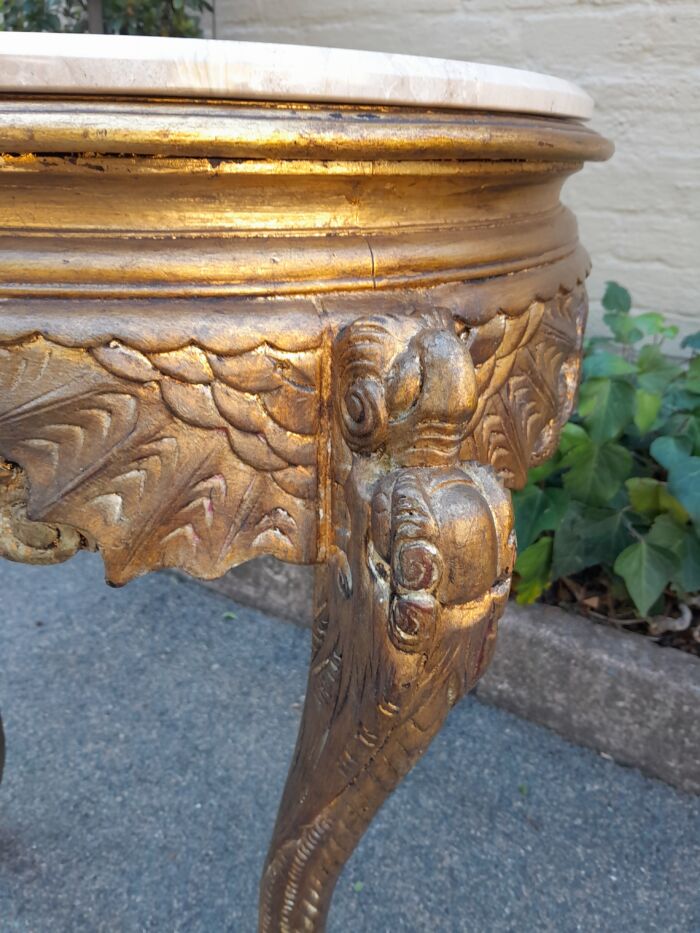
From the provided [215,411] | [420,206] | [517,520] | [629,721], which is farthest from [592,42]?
[215,411]

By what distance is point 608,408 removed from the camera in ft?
3.64

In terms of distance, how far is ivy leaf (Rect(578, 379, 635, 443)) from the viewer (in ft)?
3.62

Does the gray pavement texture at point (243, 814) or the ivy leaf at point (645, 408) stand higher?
the ivy leaf at point (645, 408)

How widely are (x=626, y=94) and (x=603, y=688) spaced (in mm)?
1000

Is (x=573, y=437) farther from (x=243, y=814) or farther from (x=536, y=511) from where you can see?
(x=243, y=814)

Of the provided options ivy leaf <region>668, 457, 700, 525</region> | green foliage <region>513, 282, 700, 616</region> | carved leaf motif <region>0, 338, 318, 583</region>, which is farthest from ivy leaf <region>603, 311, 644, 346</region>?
carved leaf motif <region>0, 338, 318, 583</region>

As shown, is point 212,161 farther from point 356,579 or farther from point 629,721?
point 629,721

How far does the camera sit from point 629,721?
1094mm

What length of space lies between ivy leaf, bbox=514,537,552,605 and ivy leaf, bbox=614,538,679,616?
0.41ft

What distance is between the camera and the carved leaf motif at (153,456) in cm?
38

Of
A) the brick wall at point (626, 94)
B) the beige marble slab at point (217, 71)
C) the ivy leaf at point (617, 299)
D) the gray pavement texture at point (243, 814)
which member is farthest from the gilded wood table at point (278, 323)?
the brick wall at point (626, 94)

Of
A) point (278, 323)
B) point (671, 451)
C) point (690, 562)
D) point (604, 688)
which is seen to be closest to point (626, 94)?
point (671, 451)

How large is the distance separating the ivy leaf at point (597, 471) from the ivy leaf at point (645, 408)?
0.05 meters

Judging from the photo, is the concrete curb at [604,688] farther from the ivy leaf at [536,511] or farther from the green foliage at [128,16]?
the green foliage at [128,16]
